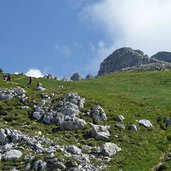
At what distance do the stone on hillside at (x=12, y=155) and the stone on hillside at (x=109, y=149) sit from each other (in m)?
7.75

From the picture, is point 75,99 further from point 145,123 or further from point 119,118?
point 145,123

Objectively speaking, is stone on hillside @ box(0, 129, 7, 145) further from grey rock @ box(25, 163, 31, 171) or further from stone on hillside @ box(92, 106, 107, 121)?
stone on hillside @ box(92, 106, 107, 121)

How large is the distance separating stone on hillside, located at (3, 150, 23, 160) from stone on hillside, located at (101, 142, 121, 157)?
7746mm

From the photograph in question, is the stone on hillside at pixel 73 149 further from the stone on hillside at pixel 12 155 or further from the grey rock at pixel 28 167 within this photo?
the grey rock at pixel 28 167

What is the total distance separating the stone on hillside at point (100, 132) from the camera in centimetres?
5044

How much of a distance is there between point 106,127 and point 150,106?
44.2 feet

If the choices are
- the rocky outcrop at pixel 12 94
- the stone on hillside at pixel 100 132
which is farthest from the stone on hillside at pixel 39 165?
the rocky outcrop at pixel 12 94

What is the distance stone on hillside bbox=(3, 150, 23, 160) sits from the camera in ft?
149

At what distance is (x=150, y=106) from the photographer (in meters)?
64.8

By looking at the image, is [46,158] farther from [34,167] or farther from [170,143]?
[170,143]

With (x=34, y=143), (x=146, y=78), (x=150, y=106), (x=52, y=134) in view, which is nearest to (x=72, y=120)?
(x=52, y=134)

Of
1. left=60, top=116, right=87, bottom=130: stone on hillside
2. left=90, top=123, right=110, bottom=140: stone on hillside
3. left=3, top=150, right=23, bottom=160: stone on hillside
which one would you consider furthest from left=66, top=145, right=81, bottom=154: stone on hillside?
left=60, top=116, right=87, bottom=130: stone on hillside

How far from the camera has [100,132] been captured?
51.4m

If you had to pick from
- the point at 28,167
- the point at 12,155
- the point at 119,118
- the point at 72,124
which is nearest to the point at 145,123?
the point at 119,118
